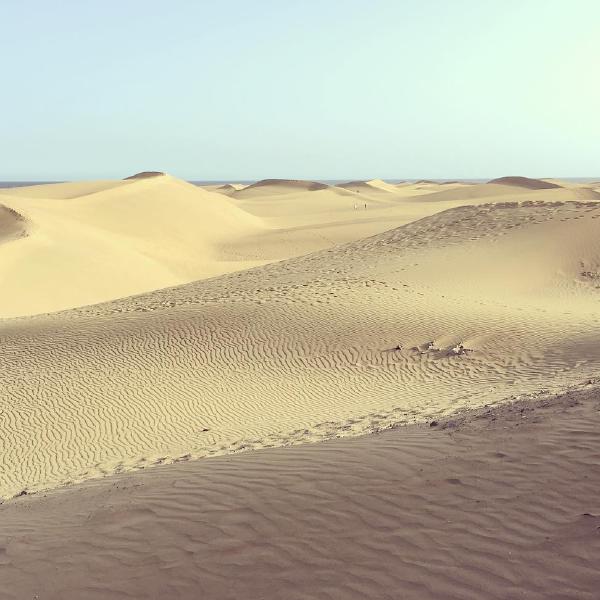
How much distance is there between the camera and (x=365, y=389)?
11.5 metres

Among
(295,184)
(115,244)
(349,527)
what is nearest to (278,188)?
(295,184)

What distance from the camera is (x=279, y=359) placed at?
42.8 ft

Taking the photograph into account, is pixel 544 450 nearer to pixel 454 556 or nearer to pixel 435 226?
pixel 454 556

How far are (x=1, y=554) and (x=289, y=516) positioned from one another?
220cm

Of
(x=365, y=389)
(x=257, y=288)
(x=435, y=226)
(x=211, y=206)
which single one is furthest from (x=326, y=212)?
(x=365, y=389)

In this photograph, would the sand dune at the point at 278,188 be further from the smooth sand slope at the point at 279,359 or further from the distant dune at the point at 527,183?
the smooth sand slope at the point at 279,359

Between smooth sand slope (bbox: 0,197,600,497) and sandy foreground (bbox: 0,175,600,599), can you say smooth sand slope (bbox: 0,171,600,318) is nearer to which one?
sandy foreground (bbox: 0,175,600,599)

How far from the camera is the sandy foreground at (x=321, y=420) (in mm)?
4426

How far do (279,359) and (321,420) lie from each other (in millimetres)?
3114

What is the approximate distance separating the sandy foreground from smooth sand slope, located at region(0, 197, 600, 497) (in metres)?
0.06

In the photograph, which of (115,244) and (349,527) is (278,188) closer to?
(115,244)

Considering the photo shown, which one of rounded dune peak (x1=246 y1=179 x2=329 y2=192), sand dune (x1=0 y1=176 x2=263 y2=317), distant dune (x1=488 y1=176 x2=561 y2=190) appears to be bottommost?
sand dune (x1=0 y1=176 x2=263 y2=317)

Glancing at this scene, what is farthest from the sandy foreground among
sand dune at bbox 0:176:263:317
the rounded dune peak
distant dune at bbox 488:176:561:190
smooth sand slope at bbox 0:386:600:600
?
the rounded dune peak

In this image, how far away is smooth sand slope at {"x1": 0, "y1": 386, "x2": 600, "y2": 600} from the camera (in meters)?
4.14
